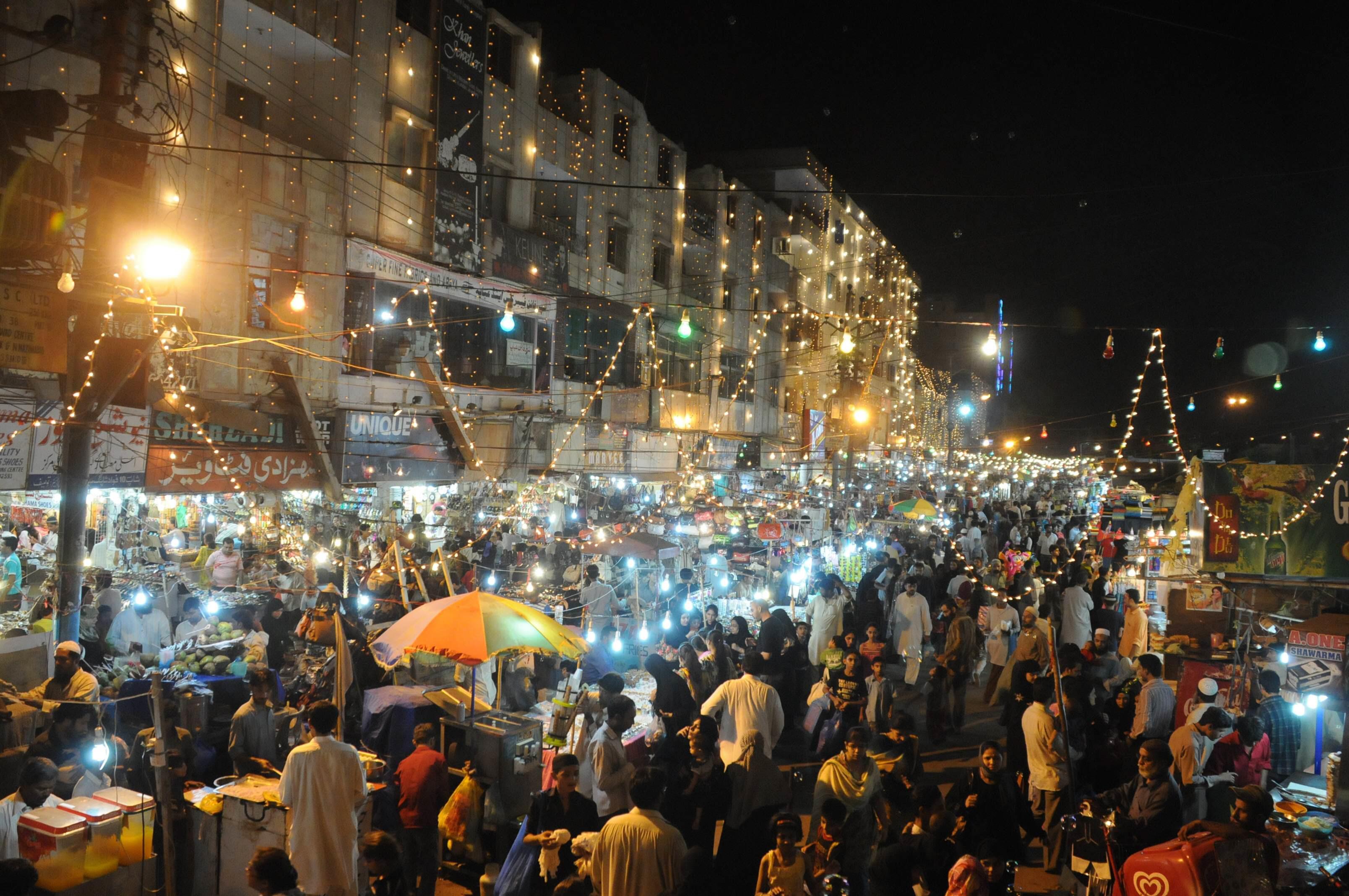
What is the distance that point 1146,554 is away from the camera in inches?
626

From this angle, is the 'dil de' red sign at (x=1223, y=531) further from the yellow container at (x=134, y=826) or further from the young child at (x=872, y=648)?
the yellow container at (x=134, y=826)

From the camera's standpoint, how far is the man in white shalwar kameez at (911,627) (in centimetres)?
1234

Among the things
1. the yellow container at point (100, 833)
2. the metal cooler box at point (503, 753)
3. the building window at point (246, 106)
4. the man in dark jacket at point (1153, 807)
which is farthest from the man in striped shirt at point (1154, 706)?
the building window at point (246, 106)

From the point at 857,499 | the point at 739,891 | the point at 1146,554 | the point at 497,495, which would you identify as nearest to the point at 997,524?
the point at 857,499

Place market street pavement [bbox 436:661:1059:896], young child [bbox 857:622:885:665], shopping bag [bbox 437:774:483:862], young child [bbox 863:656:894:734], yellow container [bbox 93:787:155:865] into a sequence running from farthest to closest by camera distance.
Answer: young child [bbox 857:622:885:665] → young child [bbox 863:656:894:734] → market street pavement [bbox 436:661:1059:896] → shopping bag [bbox 437:774:483:862] → yellow container [bbox 93:787:155:865]

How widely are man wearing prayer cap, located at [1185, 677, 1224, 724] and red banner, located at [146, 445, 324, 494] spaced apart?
1262cm

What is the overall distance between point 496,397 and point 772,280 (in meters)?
17.5

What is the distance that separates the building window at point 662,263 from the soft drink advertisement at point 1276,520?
18599 mm

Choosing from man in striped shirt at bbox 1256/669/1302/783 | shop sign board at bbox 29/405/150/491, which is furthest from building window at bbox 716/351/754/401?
man in striped shirt at bbox 1256/669/1302/783

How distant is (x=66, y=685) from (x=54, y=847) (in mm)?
2660

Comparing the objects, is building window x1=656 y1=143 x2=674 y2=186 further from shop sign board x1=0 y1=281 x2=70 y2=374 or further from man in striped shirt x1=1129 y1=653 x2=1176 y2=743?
man in striped shirt x1=1129 y1=653 x2=1176 y2=743

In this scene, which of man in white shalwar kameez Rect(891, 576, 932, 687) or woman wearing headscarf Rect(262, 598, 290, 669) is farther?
man in white shalwar kameez Rect(891, 576, 932, 687)

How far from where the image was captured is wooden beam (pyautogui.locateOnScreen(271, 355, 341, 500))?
1402cm

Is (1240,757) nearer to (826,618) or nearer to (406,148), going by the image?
(826,618)
